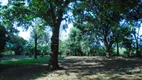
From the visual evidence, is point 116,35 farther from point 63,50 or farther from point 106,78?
point 106,78

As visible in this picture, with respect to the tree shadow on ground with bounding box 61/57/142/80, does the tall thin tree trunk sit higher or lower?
higher

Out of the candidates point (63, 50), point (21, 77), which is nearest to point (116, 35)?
point (63, 50)

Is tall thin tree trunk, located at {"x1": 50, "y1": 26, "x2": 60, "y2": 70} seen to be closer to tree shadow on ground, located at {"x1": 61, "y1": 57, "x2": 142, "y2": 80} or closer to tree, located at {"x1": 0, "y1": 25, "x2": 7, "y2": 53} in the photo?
tree shadow on ground, located at {"x1": 61, "y1": 57, "x2": 142, "y2": 80}

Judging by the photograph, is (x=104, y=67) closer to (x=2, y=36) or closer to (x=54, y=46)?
(x=54, y=46)

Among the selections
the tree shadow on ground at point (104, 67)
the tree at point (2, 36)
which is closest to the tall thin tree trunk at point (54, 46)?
the tree shadow on ground at point (104, 67)

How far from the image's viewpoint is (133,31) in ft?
108

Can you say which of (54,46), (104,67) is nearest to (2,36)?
(54,46)

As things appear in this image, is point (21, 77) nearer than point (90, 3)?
No

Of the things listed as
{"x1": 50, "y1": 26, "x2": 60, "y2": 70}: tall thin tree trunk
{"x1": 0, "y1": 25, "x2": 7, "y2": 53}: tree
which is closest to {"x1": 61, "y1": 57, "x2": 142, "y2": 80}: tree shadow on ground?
{"x1": 50, "y1": 26, "x2": 60, "y2": 70}: tall thin tree trunk

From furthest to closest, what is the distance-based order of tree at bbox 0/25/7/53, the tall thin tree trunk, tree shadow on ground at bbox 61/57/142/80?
1. tree at bbox 0/25/7/53
2. the tall thin tree trunk
3. tree shadow on ground at bbox 61/57/142/80

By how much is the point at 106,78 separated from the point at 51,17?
8.13 m

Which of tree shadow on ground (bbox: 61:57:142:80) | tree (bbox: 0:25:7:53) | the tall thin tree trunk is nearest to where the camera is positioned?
tree shadow on ground (bbox: 61:57:142:80)

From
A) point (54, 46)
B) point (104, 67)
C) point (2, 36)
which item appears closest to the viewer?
point (104, 67)

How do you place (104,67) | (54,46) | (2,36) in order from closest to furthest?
(104,67) → (54,46) → (2,36)
